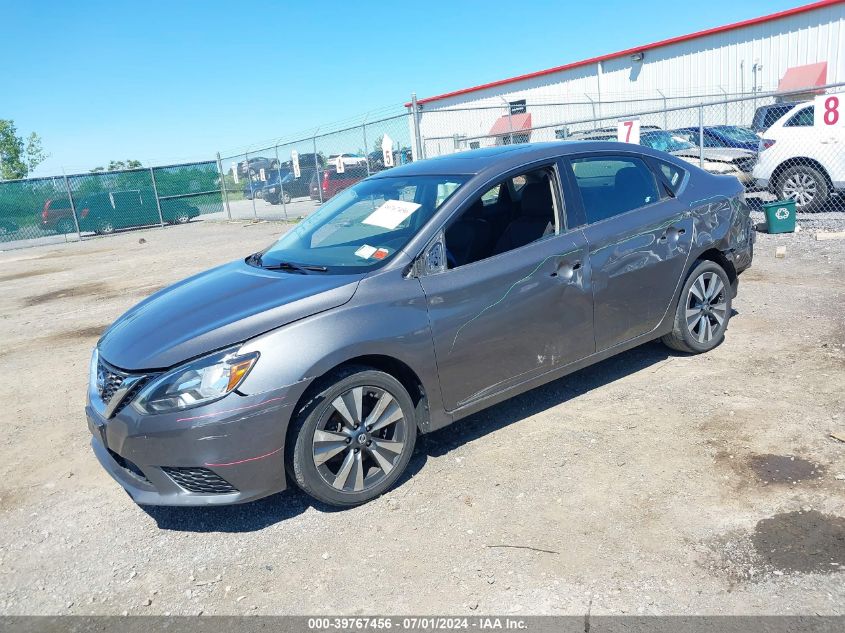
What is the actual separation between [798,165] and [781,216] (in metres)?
1.70

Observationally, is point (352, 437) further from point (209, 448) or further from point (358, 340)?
point (209, 448)

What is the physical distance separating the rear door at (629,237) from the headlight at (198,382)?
226 centimetres

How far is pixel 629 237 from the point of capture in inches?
175

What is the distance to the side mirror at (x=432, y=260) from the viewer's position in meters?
3.67

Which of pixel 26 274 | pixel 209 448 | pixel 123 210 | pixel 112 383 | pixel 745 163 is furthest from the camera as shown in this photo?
pixel 123 210

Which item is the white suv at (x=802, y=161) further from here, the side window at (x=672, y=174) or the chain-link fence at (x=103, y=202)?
the chain-link fence at (x=103, y=202)

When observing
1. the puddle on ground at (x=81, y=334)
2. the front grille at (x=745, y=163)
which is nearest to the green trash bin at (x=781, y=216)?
the front grille at (x=745, y=163)

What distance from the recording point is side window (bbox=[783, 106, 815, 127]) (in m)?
10.6

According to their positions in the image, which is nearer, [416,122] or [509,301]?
[509,301]

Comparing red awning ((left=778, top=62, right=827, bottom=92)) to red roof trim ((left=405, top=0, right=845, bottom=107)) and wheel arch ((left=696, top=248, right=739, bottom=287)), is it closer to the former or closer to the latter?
red roof trim ((left=405, top=0, right=845, bottom=107))

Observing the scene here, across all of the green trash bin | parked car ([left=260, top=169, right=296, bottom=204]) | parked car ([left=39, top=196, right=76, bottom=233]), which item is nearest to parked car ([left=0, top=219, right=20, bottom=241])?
parked car ([left=39, top=196, right=76, bottom=233])

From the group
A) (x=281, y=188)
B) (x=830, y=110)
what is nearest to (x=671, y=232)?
(x=830, y=110)

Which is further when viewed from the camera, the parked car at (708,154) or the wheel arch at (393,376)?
the parked car at (708,154)

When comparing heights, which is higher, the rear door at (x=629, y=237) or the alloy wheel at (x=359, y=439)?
the rear door at (x=629, y=237)
